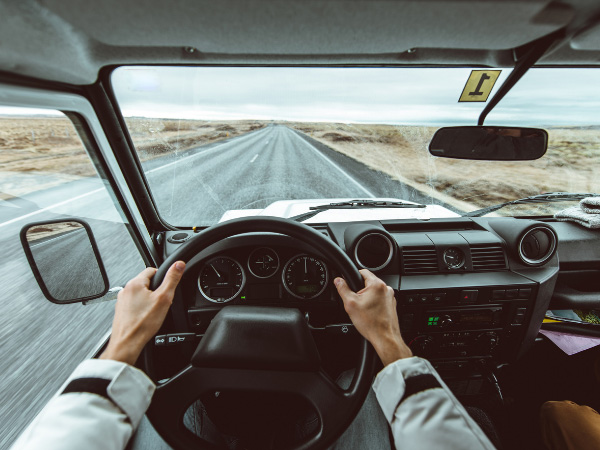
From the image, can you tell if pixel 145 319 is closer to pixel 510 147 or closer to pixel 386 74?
pixel 386 74

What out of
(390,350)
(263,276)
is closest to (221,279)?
(263,276)

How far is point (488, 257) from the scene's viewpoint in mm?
2521

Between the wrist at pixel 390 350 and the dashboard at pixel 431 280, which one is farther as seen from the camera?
the dashboard at pixel 431 280

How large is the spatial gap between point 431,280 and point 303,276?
96 centimetres

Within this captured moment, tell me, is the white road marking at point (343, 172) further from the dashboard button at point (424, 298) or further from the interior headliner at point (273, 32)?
the interior headliner at point (273, 32)

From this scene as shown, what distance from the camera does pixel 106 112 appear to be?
2.34 metres

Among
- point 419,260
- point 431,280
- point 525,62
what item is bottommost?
point 431,280

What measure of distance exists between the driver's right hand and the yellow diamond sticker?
79.1 inches

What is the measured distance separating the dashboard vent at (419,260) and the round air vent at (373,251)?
0.15 metres

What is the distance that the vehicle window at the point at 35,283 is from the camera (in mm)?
2379

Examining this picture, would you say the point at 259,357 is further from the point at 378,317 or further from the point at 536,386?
the point at 536,386

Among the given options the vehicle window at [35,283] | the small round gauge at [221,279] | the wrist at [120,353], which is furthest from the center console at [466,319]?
the vehicle window at [35,283]

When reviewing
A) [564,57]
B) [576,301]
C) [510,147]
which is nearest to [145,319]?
[510,147]

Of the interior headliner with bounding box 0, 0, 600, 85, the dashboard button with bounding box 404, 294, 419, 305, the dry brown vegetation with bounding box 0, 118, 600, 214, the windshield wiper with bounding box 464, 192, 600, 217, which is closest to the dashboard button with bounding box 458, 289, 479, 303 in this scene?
the dashboard button with bounding box 404, 294, 419, 305
